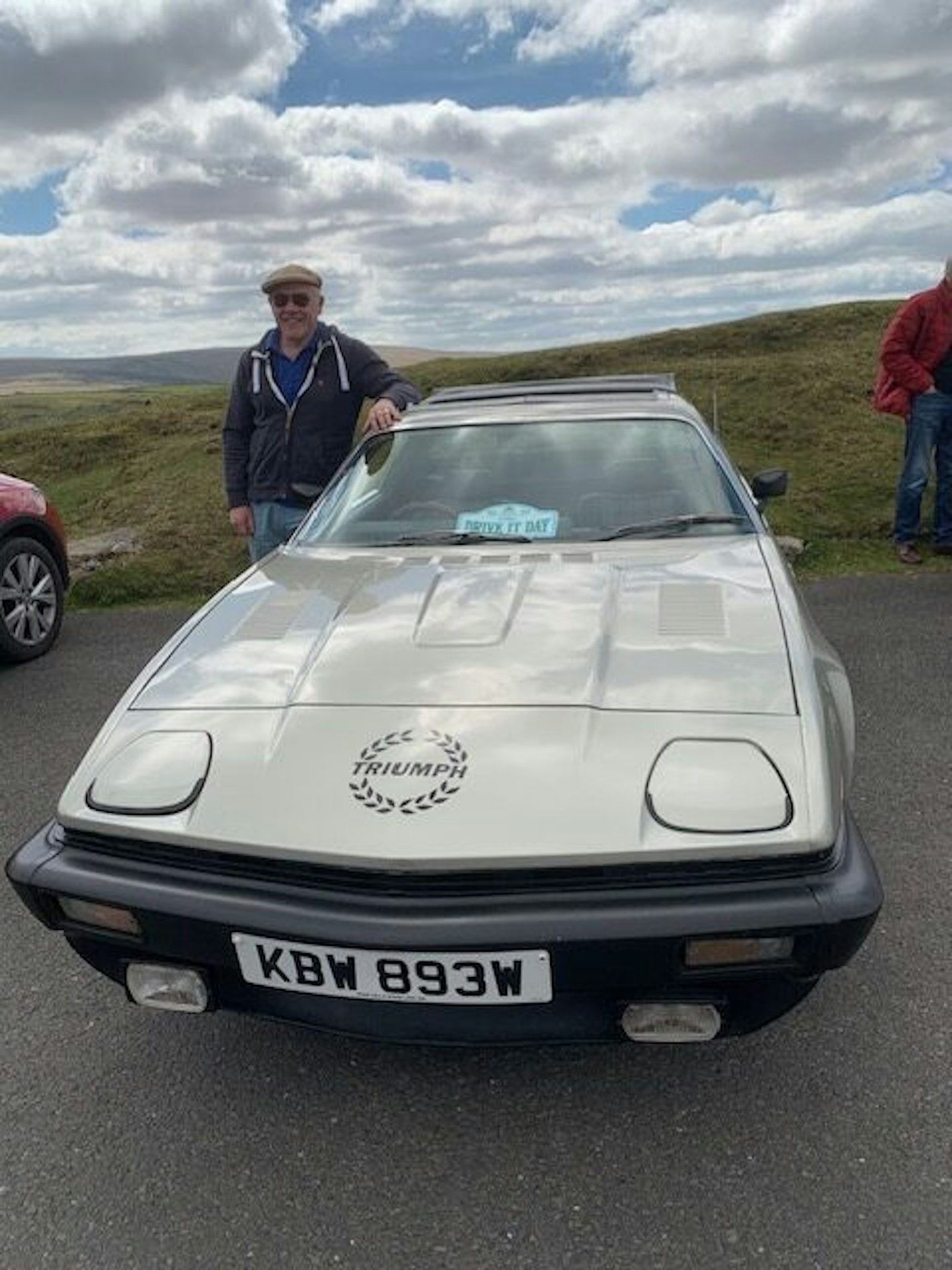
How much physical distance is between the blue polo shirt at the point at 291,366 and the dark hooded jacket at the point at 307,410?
14 millimetres

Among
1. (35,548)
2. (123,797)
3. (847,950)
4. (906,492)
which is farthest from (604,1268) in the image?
(906,492)

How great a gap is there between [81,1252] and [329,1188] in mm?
479

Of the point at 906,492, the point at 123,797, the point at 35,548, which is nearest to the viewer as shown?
the point at 123,797

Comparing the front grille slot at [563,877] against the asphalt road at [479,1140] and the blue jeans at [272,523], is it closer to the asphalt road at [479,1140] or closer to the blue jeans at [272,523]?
A: the asphalt road at [479,1140]

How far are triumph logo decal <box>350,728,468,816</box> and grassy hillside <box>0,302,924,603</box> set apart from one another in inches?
216

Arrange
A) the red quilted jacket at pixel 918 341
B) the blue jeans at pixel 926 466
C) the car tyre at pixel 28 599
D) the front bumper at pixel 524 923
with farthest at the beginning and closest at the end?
the blue jeans at pixel 926 466 < the red quilted jacket at pixel 918 341 < the car tyre at pixel 28 599 < the front bumper at pixel 524 923

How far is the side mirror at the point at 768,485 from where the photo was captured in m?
3.89

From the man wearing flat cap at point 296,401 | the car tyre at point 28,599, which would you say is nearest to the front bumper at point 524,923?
the man wearing flat cap at point 296,401

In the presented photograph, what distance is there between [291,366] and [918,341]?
4.18 metres

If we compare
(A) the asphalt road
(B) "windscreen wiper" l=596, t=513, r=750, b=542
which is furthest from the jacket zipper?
(A) the asphalt road

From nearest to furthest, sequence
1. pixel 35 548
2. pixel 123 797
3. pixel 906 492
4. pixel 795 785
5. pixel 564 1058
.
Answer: pixel 795 785 → pixel 123 797 → pixel 564 1058 → pixel 35 548 → pixel 906 492

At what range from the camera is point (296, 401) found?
460cm

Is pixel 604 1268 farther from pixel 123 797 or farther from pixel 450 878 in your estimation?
Result: pixel 123 797

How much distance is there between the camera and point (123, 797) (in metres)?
2.14
